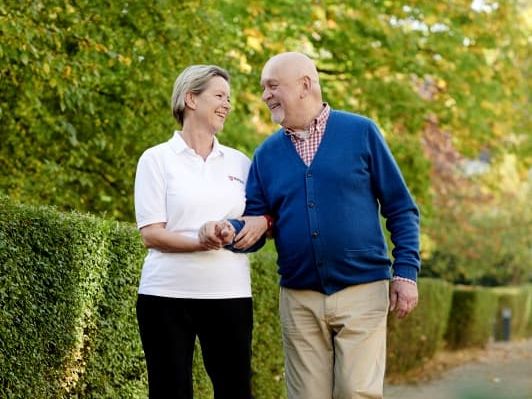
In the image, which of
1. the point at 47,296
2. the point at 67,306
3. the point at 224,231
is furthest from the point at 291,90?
the point at 67,306

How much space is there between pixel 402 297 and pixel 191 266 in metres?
0.88

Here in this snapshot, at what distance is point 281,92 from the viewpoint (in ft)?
14.7

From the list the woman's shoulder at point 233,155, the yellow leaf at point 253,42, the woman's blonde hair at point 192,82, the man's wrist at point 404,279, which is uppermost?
the yellow leaf at point 253,42

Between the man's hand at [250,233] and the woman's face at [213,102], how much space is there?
1.39 ft

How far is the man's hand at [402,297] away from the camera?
14.5ft

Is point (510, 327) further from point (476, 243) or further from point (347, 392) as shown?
point (347, 392)

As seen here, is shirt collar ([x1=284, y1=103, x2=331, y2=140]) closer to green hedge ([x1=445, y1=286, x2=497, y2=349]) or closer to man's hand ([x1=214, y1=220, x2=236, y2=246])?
man's hand ([x1=214, y1=220, x2=236, y2=246])

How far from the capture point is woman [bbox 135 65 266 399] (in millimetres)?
4215

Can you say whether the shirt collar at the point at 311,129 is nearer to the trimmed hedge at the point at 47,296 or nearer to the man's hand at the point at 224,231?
the man's hand at the point at 224,231

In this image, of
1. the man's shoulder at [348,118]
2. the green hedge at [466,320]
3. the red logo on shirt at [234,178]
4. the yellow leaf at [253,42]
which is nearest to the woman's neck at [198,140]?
the red logo on shirt at [234,178]

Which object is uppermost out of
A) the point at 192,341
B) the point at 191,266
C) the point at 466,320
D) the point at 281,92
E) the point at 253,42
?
the point at 253,42

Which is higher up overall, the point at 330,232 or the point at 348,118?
the point at 348,118

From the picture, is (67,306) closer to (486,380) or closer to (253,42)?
(486,380)

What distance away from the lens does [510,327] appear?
28.5m
